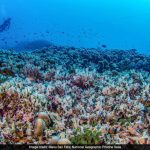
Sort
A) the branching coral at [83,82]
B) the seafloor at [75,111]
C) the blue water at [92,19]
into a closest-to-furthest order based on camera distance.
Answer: the seafloor at [75,111], the branching coral at [83,82], the blue water at [92,19]

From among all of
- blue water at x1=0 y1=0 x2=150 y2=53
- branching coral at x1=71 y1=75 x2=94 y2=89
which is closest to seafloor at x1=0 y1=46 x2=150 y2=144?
branching coral at x1=71 y1=75 x2=94 y2=89

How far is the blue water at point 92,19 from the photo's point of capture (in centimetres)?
9129

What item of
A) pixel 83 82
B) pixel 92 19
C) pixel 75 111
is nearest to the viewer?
pixel 75 111

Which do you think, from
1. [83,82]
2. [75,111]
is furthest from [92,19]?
[75,111]

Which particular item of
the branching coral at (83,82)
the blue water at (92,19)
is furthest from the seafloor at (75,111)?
the blue water at (92,19)

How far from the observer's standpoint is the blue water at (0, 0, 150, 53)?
91.3 metres

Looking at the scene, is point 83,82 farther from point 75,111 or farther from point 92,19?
point 92,19

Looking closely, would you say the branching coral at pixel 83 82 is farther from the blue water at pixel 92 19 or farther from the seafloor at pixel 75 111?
the blue water at pixel 92 19

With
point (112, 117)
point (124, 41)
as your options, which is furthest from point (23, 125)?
point (124, 41)

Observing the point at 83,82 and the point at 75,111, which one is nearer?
the point at 75,111

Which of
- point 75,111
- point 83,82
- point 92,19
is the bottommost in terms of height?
point 75,111

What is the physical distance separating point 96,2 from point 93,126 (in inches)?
6088

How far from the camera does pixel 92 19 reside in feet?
421

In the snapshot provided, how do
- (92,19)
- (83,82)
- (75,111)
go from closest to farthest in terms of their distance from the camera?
(75,111) → (83,82) → (92,19)
